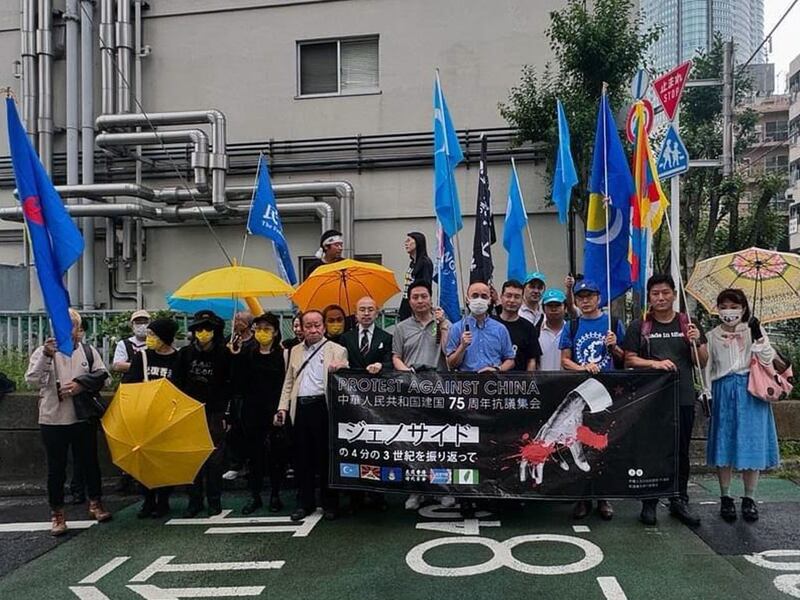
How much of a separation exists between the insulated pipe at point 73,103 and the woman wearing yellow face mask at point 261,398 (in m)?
6.57

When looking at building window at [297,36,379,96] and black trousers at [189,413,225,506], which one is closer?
black trousers at [189,413,225,506]

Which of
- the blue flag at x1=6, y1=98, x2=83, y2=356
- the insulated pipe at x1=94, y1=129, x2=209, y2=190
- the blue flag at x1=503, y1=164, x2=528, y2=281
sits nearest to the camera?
the blue flag at x1=6, y1=98, x2=83, y2=356

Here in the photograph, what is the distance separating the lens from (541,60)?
10.3 metres

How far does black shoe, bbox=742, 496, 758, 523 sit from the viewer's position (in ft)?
17.0

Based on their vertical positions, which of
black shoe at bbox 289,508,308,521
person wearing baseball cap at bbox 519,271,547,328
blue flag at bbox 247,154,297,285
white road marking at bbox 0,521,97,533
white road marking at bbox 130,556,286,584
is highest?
blue flag at bbox 247,154,297,285

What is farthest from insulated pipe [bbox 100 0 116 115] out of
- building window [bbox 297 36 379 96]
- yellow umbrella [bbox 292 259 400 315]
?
yellow umbrella [bbox 292 259 400 315]

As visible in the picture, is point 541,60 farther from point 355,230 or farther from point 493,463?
point 493,463

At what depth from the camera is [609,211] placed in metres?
5.80

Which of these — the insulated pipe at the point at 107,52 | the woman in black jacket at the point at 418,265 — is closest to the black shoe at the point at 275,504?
the woman in black jacket at the point at 418,265

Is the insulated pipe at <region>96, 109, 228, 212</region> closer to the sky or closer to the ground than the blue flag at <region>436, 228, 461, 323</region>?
closer to the sky

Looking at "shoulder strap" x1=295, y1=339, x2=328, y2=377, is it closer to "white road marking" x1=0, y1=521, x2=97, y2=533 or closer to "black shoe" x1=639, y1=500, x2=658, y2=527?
"white road marking" x1=0, y1=521, x2=97, y2=533

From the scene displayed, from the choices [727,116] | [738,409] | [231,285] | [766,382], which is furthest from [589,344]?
[727,116]

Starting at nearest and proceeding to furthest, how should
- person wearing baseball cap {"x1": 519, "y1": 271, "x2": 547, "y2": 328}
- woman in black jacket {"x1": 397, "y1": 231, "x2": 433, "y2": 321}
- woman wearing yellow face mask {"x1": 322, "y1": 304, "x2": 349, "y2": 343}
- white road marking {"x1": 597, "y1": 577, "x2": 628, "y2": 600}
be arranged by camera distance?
white road marking {"x1": 597, "y1": 577, "x2": 628, "y2": 600}
woman wearing yellow face mask {"x1": 322, "y1": 304, "x2": 349, "y2": 343}
person wearing baseball cap {"x1": 519, "y1": 271, "x2": 547, "y2": 328}
woman in black jacket {"x1": 397, "y1": 231, "x2": 433, "y2": 321}

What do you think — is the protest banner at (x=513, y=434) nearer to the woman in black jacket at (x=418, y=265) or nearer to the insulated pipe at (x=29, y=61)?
the woman in black jacket at (x=418, y=265)
